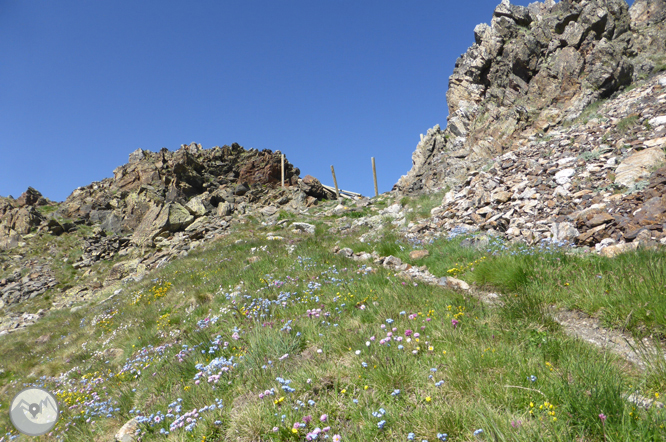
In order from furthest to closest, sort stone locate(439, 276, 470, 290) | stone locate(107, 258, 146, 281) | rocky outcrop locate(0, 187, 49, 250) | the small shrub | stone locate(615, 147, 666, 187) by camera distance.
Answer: rocky outcrop locate(0, 187, 49, 250), stone locate(107, 258, 146, 281), the small shrub, stone locate(615, 147, 666, 187), stone locate(439, 276, 470, 290)

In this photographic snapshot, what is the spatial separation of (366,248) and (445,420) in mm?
8506

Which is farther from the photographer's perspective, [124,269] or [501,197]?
[124,269]

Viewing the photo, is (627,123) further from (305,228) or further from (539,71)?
(539,71)

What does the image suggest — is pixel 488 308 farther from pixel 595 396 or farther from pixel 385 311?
pixel 595 396

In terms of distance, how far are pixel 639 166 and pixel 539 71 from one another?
19.1 meters

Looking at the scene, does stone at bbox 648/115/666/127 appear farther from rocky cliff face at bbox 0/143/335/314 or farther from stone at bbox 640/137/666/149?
rocky cliff face at bbox 0/143/335/314

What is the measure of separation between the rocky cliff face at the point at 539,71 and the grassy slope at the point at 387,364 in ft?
46.6

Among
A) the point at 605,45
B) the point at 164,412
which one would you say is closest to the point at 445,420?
the point at 164,412

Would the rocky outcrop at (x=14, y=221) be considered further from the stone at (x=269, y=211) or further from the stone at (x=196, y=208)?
the stone at (x=269, y=211)

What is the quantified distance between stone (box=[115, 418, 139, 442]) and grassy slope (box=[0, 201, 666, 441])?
16 centimetres

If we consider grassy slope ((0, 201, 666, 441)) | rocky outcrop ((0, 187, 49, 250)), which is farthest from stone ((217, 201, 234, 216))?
grassy slope ((0, 201, 666, 441))

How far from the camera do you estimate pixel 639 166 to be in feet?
26.9

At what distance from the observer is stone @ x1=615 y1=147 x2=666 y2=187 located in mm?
7883

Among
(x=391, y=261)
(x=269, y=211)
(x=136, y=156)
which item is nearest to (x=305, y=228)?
(x=269, y=211)
